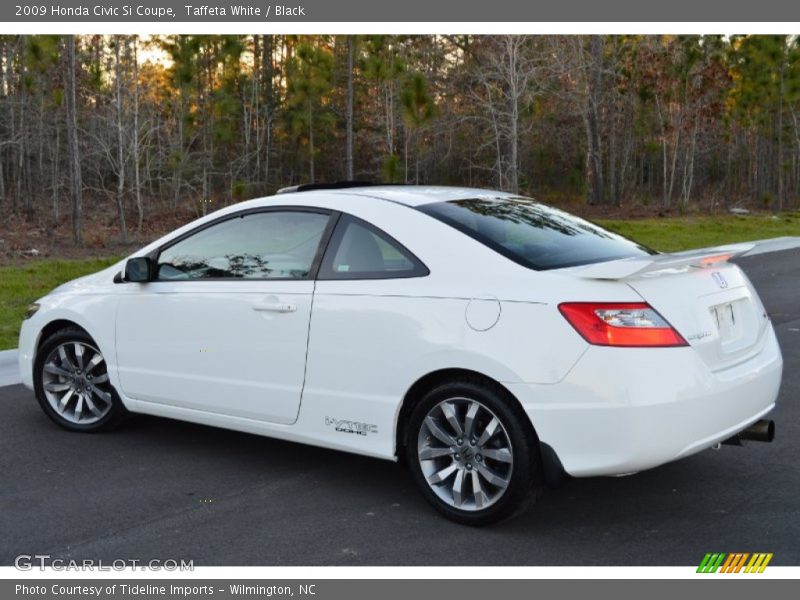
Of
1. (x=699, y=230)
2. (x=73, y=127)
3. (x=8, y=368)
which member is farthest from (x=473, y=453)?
(x=699, y=230)

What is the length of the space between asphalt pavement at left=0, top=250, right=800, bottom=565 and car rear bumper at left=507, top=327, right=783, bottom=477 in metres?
0.44

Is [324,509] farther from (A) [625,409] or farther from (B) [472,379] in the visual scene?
(A) [625,409]

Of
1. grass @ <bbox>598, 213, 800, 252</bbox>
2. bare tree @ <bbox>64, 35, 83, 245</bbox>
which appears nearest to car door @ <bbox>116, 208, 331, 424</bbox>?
bare tree @ <bbox>64, 35, 83, 245</bbox>

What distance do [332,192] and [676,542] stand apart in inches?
101

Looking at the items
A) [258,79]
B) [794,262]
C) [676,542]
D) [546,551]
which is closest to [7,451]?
[546,551]

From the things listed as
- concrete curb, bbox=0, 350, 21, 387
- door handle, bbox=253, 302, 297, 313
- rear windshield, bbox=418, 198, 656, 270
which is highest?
rear windshield, bbox=418, 198, 656, 270

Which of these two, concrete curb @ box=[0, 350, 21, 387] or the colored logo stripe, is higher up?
concrete curb @ box=[0, 350, 21, 387]

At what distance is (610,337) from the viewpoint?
163 inches

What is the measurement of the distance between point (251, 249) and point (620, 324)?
2.26 meters

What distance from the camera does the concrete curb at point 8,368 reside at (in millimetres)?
7913

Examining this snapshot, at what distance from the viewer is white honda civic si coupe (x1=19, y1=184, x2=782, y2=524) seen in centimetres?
417

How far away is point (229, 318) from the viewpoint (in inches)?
209

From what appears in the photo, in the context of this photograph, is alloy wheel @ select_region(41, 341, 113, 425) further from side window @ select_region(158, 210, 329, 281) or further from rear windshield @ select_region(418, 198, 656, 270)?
rear windshield @ select_region(418, 198, 656, 270)

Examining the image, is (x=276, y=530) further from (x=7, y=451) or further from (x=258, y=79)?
(x=258, y=79)
